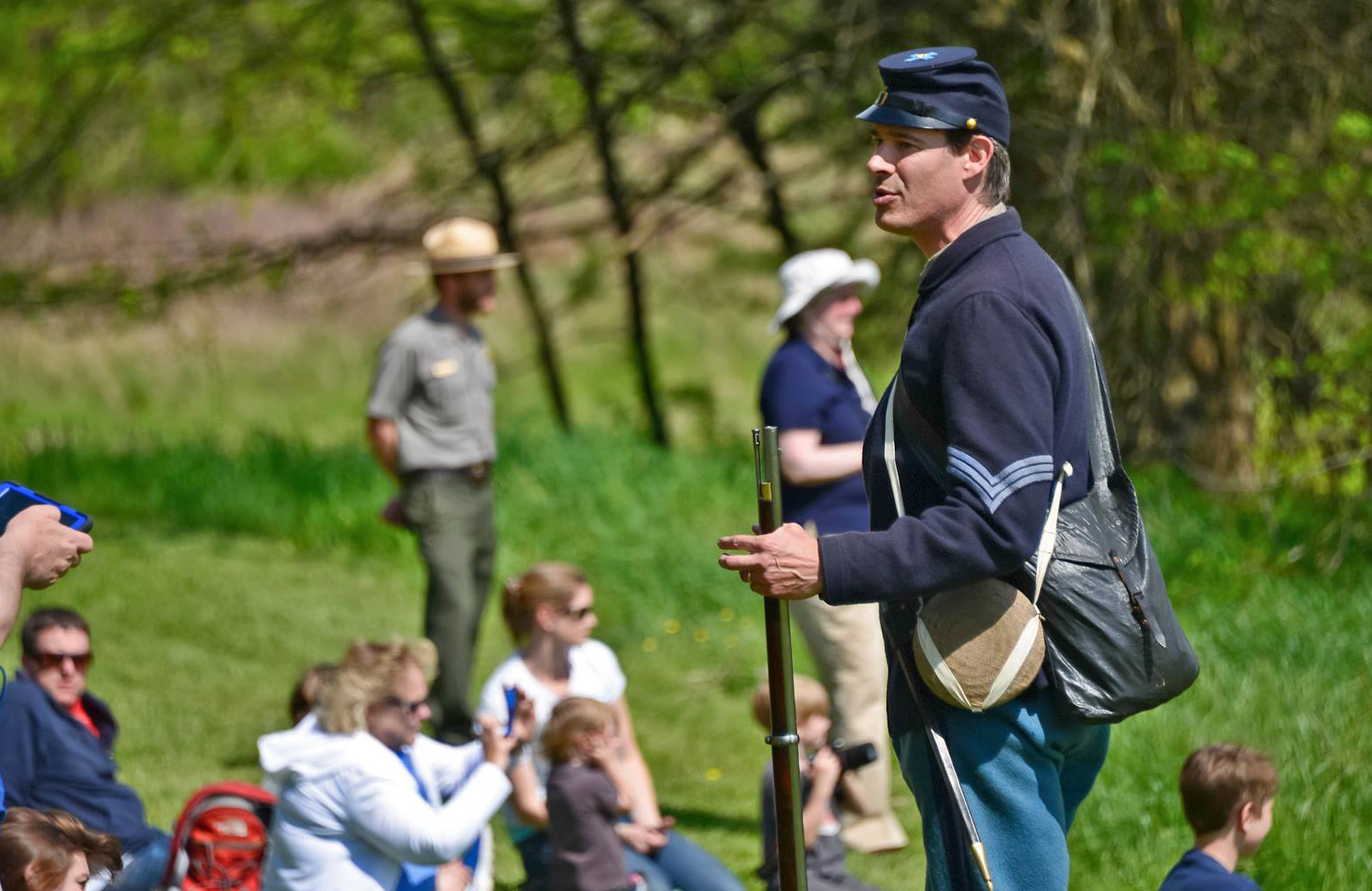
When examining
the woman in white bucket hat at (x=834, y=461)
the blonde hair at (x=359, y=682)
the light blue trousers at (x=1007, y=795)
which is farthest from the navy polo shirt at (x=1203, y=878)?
the blonde hair at (x=359, y=682)

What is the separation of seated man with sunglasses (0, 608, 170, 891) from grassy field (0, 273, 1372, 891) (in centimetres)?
106

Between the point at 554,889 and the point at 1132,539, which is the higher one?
the point at 1132,539

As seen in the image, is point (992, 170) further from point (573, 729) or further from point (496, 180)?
point (496, 180)

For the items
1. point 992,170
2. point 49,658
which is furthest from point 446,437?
point 992,170

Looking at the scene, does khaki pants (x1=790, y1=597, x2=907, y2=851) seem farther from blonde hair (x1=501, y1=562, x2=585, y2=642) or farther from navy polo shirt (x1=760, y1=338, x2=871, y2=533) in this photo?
blonde hair (x1=501, y1=562, x2=585, y2=642)

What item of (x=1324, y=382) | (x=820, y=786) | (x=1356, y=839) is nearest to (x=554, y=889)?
(x=820, y=786)

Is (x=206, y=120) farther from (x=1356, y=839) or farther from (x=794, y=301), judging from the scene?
(x=1356, y=839)

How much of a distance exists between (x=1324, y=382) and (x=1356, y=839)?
3.10 metres

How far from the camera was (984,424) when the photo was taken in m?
2.77

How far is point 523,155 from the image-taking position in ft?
37.9

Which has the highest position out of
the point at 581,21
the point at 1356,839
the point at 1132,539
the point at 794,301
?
the point at 581,21

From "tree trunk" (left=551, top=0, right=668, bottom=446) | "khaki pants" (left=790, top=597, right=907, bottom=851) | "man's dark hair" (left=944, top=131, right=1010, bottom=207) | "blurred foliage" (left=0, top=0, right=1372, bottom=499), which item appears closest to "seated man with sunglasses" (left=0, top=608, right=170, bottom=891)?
"khaki pants" (left=790, top=597, right=907, bottom=851)

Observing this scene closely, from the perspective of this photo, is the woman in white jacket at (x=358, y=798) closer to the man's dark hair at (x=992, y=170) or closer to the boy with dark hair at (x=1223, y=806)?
the boy with dark hair at (x=1223, y=806)

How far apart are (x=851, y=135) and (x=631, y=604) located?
346cm
